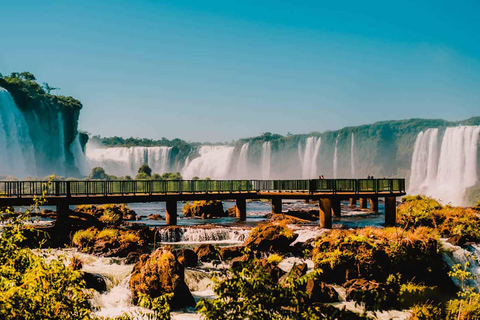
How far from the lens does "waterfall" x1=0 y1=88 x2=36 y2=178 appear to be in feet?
279

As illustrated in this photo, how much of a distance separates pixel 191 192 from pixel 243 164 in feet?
213

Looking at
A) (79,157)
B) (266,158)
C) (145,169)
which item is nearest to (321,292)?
(266,158)

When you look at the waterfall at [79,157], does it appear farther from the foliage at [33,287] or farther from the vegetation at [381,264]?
the foliage at [33,287]

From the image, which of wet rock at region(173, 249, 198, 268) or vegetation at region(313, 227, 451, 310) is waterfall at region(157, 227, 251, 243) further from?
vegetation at region(313, 227, 451, 310)

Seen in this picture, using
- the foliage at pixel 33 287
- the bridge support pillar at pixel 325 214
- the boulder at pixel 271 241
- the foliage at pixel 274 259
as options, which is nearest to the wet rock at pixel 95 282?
the foliage at pixel 274 259

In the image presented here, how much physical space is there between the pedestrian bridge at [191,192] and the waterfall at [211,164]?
64.1m

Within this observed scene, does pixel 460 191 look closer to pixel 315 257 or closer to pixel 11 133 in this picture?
pixel 315 257

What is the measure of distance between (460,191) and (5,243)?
74369 mm

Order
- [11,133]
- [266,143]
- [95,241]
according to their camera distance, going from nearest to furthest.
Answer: [95,241], [11,133], [266,143]

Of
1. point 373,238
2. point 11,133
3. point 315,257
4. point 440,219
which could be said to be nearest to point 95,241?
point 315,257

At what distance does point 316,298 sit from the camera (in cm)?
1579

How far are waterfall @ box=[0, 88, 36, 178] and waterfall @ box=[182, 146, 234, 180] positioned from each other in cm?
3353

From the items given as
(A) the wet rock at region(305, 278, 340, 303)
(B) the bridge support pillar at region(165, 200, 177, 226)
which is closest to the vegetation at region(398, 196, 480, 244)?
(A) the wet rock at region(305, 278, 340, 303)

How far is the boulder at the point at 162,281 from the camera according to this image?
50.4 feet
